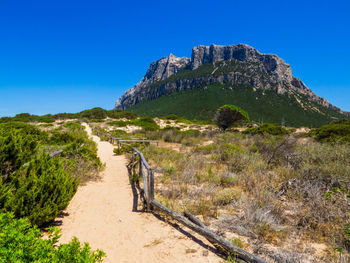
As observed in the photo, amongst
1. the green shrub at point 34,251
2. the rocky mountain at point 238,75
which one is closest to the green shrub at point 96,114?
the green shrub at point 34,251

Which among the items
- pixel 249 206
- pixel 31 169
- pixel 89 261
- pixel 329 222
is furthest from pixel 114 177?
pixel 329 222

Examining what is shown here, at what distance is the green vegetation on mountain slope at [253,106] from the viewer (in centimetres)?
7175

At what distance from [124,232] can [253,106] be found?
83.9 metres

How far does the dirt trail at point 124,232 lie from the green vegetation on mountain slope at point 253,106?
6429 centimetres

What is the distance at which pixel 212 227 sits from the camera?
3822 millimetres

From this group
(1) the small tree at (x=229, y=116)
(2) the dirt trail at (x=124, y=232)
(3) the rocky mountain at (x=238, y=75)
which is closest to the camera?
(2) the dirt trail at (x=124, y=232)

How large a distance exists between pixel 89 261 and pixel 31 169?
317 cm

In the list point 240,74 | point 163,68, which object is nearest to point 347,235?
point 240,74

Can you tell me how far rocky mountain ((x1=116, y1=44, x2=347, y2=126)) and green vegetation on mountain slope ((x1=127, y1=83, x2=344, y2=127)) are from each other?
150 inches

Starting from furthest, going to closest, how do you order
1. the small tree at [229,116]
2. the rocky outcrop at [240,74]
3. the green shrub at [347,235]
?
the rocky outcrop at [240,74], the small tree at [229,116], the green shrub at [347,235]

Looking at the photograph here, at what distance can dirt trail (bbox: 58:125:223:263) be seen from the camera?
317 centimetres

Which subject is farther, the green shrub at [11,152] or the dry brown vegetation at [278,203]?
the green shrub at [11,152]

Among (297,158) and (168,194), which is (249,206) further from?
(297,158)

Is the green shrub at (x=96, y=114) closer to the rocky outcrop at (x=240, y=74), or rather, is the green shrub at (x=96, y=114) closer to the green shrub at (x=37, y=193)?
the green shrub at (x=37, y=193)
